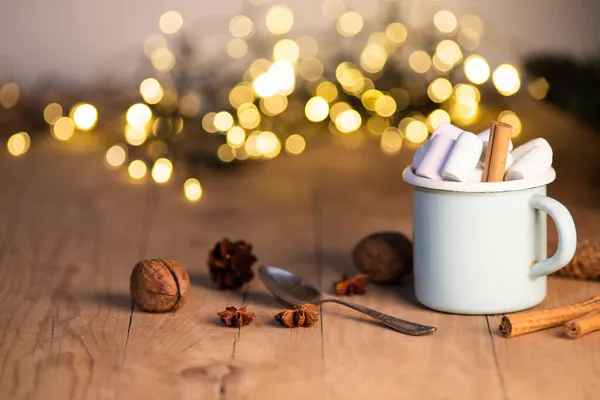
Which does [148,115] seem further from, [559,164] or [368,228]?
[559,164]

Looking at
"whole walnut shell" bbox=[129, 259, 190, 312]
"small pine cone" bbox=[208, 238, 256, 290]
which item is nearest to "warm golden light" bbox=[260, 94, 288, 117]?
"small pine cone" bbox=[208, 238, 256, 290]

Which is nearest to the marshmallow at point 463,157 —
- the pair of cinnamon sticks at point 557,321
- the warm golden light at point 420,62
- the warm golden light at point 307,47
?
the pair of cinnamon sticks at point 557,321

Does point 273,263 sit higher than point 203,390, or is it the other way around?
point 273,263

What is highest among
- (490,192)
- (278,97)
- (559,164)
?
(278,97)

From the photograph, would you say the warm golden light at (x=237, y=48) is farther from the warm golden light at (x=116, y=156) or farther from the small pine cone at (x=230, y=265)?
the small pine cone at (x=230, y=265)

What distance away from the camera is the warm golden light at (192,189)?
5.96ft

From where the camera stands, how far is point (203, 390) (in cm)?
99

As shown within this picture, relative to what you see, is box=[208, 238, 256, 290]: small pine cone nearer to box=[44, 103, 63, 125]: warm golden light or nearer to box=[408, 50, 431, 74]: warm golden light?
box=[408, 50, 431, 74]: warm golden light

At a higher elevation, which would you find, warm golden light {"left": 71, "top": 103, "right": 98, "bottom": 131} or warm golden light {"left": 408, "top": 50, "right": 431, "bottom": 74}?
warm golden light {"left": 408, "top": 50, "right": 431, "bottom": 74}

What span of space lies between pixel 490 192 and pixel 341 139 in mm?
1185

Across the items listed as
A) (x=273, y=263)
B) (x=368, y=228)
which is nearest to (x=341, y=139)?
(x=368, y=228)

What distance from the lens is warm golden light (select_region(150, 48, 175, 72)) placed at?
236 centimetres

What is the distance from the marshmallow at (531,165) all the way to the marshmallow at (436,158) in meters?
0.08

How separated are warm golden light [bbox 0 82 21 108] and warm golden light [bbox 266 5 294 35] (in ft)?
2.31
